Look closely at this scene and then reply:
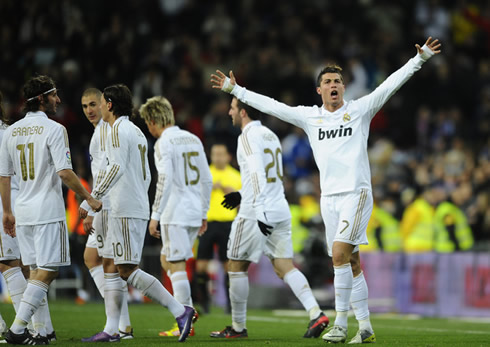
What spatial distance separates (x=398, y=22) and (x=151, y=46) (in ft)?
26.2

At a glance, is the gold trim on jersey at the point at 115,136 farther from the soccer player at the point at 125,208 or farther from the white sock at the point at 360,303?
the white sock at the point at 360,303

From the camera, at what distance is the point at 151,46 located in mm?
21438

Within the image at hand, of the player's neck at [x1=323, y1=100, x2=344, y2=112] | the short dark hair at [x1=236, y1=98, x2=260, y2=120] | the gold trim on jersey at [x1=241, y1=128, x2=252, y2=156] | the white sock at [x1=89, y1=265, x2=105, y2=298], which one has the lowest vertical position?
the white sock at [x1=89, y1=265, x2=105, y2=298]

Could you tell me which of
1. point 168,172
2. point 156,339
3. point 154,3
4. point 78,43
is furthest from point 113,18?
point 156,339

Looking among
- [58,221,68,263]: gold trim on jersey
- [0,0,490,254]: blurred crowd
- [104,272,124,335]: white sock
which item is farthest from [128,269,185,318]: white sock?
[0,0,490,254]: blurred crowd

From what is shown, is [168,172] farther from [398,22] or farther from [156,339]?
[398,22]

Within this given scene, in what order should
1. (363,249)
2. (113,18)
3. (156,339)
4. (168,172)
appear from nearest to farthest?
(156,339)
(168,172)
(363,249)
(113,18)

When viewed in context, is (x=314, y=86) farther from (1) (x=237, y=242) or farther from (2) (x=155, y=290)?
(2) (x=155, y=290)

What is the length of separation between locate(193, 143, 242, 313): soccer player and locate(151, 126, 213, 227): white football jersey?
3.37 m

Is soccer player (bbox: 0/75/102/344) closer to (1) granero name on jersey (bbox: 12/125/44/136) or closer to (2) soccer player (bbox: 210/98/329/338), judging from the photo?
(1) granero name on jersey (bbox: 12/125/44/136)

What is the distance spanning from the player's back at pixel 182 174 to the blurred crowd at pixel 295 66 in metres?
6.42

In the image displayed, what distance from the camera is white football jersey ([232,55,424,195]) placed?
9133 millimetres

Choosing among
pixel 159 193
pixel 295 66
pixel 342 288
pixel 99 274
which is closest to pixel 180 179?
pixel 159 193

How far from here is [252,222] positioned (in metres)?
10.5
